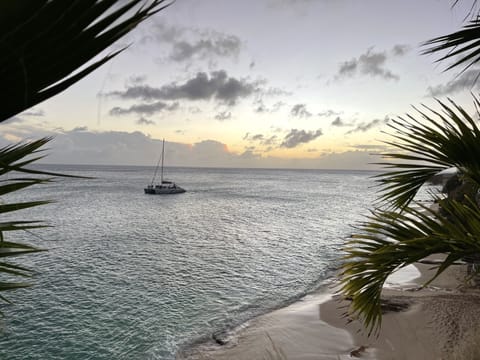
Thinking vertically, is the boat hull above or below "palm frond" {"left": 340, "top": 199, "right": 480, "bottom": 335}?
below

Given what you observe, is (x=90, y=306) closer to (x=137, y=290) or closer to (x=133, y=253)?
(x=137, y=290)

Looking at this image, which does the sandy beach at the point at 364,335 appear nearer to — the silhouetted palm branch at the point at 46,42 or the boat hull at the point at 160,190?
the silhouetted palm branch at the point at 46,42

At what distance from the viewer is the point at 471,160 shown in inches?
103

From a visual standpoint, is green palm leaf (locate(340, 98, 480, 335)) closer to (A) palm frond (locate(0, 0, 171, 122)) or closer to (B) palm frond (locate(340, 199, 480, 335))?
(B) palm frond (locate(340, 199, 480, 335))

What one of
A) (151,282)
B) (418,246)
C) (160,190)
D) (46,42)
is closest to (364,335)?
(418,246)

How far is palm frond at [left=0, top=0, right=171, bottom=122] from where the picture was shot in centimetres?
56

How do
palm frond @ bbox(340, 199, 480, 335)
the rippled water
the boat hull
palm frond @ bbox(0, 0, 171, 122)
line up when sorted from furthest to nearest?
the boat hull
the rippled water
palm frond @ bbox(340, 199, 480, 335)
palm frond @ bbox(0, 0, 171, 122)

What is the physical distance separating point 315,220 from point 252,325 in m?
28.0

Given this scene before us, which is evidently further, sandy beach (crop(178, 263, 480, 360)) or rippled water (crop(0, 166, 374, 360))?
rippled water (crop(0, 166, 374, 360))

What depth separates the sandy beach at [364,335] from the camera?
31.4ft

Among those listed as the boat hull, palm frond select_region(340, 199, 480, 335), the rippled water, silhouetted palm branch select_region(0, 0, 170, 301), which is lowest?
the rippled water

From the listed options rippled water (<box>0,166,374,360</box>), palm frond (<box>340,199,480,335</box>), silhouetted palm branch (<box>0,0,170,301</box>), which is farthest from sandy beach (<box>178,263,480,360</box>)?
silhouetted palm branch (<box>0,0,170,301</box>)

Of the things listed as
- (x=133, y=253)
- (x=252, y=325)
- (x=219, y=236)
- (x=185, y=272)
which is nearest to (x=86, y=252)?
(x=133, y=253)

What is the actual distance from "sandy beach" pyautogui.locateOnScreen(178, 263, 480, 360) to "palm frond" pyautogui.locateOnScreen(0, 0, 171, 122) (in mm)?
9499
